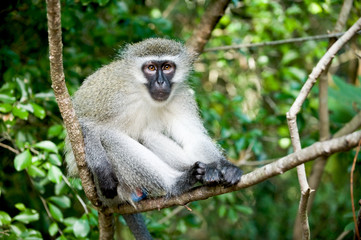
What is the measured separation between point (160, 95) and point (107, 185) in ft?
3.93

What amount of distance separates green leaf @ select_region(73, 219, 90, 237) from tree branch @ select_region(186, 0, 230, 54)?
109 inches

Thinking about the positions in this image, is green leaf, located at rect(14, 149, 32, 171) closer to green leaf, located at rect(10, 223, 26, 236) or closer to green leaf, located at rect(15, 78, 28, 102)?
green leaf, located at rect(10, 223, 26, 236)

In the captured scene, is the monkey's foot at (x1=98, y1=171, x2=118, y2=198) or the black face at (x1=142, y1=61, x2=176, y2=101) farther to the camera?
the black face at (x1=142, y1=61, x2=176, y2=101)

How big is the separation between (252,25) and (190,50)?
2.91 meters

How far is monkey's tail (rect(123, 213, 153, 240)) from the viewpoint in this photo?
4656mm

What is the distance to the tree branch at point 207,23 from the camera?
546cm

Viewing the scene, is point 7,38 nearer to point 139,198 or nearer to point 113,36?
point 113,36

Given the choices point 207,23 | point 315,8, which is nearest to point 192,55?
point 207,23

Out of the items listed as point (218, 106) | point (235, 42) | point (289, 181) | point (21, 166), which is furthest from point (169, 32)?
point (289, 181)

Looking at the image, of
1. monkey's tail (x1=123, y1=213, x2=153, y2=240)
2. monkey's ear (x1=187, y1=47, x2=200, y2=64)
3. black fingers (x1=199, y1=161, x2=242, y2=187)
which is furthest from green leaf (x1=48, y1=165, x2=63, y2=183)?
monkey's ear (x1=187, y1=47, x2=200, y2=64)

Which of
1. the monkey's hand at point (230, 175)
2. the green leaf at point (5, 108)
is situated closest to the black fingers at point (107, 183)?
the monkey's hand at point (230, 175)

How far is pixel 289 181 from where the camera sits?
29.2ft

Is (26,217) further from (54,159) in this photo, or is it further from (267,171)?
(267,171)

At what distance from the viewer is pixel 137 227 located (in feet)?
15.3
